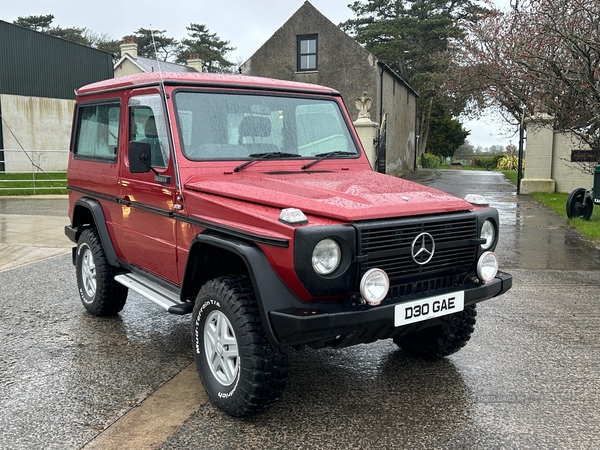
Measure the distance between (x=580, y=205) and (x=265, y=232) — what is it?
1032cm

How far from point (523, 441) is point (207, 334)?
189 cm

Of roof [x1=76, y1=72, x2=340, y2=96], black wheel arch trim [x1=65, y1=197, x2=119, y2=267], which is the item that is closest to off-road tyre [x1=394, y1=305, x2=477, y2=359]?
roof [x1=76, y1=72, x2=340, y2=96]

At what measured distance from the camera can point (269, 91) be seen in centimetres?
470

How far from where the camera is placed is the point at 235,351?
3.52 metres

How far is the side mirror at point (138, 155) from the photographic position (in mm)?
4137

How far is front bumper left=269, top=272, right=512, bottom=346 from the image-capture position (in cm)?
312

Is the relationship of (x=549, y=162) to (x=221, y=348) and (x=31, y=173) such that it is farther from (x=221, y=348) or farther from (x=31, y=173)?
(x=31, y=173)

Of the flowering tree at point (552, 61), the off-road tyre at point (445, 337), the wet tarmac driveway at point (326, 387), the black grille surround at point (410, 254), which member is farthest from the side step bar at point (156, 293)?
the flowering tree at point (552, 61)

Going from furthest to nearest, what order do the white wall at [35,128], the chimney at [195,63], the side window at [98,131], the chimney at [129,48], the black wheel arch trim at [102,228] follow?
the chimney at [195,63]
the chimney at [129,48]
the white wall at [35,128]
the black wheel arch trim at [102,228]
the side window at [98,131]

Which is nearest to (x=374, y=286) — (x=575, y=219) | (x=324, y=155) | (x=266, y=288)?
(x=266, y=288)

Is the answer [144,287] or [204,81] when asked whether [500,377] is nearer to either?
[144,287]

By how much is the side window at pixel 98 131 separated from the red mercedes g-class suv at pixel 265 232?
0.03 m

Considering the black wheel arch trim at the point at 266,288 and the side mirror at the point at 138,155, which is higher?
the side mirror at the point at 138,155

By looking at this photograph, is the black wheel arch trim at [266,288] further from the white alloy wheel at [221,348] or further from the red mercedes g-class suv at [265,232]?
the white alloy wheel at [221,348]
